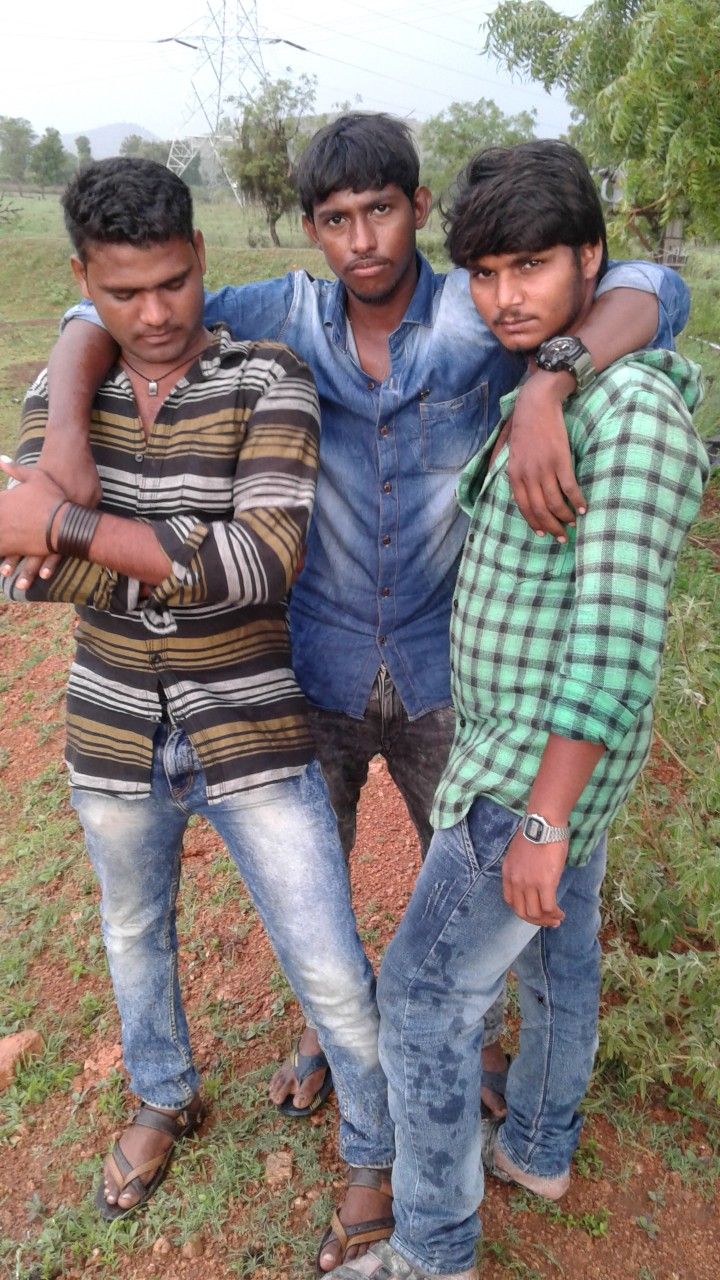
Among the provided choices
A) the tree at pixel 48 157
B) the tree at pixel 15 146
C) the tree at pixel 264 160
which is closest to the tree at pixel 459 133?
the tree at pixel 264 160

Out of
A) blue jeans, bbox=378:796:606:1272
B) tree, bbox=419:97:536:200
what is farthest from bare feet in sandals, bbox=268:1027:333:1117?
tree, bbox=419:97:536:200

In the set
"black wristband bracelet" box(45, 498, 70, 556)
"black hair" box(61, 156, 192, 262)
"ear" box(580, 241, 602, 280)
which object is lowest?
"black wristband bracelet" box(45, 498, 70, 556)

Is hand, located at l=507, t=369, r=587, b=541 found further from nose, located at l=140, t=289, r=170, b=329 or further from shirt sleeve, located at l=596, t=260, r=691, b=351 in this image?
nose, located at l=140, t=289, r=170, b=329

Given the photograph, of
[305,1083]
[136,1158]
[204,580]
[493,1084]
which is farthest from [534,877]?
[136,1158]

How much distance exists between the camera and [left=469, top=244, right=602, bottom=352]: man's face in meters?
1.57

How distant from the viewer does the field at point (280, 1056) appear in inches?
84.0

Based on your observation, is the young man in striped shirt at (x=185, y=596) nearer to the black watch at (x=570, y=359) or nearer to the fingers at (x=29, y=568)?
the fingers at (x=29, y=568)

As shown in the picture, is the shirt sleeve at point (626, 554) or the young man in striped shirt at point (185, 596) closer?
the shirt sleeve at point (626, 554)

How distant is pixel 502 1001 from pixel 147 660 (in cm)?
125

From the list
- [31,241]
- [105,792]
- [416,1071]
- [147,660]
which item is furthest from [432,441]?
[31,241]

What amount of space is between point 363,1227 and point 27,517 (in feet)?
5.30

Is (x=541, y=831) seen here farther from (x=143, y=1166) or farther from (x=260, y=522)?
(x=143, y=1166)

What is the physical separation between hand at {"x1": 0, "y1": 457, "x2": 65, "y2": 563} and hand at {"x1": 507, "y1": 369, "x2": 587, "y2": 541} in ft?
2.52

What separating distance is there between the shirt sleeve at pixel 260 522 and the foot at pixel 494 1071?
1366 millimetres
